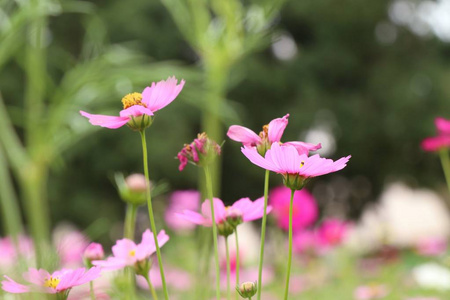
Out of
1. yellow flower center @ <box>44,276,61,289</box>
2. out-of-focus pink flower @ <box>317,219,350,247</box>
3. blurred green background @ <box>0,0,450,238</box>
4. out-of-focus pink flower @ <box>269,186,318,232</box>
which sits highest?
blurred green background @ <box>0,0,450,238</box>

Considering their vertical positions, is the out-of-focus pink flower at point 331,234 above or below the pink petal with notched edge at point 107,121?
above

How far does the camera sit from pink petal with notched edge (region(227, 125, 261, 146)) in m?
0.33

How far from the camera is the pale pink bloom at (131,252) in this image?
33 cm

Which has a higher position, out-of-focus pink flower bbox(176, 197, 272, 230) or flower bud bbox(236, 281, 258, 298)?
out-of-focus pink flower bbox(176, 197, 272, 230)

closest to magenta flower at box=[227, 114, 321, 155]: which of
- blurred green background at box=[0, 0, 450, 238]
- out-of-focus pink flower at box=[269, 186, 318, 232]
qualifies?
out-of-focus pink flower at box=[269, 186, 318, 232]

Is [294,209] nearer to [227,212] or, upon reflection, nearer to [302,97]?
[227,212]

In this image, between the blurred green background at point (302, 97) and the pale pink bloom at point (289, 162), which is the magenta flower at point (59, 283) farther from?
the blurred green background at point (302, 97)

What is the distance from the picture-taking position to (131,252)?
34 centimetres

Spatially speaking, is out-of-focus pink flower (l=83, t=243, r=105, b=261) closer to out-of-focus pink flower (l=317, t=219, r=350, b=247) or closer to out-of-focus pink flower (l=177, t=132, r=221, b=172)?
out-of-focus pink flower (l=177, t=132, r=221, b=172)

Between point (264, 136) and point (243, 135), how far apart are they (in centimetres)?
1

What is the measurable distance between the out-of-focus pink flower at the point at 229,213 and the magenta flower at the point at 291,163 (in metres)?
0.05

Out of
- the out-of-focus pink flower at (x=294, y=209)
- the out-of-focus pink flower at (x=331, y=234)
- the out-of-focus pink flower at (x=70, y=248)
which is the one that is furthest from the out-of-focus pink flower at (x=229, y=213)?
the out-of-focus pink flower at (x=331, y=234)

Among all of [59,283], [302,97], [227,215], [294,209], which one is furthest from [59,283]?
[302,97]

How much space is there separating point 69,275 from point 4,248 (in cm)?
68
